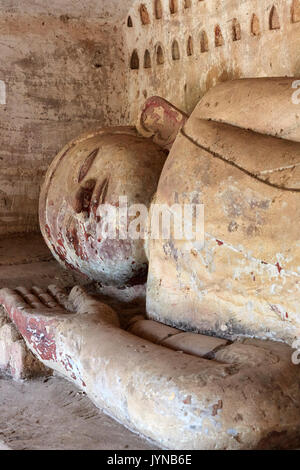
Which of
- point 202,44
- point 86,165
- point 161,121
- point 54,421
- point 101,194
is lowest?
point 54,421

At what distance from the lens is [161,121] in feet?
10.8

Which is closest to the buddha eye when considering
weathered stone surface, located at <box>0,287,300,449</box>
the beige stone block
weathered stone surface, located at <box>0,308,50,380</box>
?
weathered stone surface, located at <box>0,308,50,380</box>

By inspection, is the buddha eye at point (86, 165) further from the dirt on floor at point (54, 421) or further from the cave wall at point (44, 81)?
the cave wall at point (44, 81)

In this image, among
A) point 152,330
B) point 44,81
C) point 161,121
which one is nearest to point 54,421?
point 152,330

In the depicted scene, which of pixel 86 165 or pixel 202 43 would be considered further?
pixel 202 43

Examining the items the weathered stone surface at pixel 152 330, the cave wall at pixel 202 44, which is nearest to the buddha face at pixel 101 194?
the weathered stone surface at pixel 152 330

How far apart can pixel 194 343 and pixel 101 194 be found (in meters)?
0.99

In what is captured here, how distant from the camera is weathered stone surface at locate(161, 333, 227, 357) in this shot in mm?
2416

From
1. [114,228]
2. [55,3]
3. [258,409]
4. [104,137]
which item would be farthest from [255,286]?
[55,3]

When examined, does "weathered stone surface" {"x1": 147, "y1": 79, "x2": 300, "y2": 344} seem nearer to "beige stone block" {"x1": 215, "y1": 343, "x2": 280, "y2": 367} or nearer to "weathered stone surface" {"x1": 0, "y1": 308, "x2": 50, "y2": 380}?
"beige stone block" {"x1": 215, "y1": 343, "x2": 280, "y2": 367}

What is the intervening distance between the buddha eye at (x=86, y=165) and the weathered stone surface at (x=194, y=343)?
104 centimetres

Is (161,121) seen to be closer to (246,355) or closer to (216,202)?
Result: (216,202)

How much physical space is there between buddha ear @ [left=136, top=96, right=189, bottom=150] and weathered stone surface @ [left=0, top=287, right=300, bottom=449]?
1.16 m

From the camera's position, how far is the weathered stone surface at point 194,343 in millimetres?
2416
